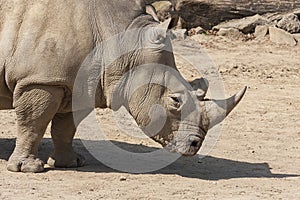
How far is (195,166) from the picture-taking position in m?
10.3

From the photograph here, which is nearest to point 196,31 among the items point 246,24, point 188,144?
point 246,24

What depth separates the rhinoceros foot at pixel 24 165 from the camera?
365 inches

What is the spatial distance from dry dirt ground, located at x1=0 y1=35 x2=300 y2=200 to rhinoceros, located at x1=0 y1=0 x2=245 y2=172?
47 cm

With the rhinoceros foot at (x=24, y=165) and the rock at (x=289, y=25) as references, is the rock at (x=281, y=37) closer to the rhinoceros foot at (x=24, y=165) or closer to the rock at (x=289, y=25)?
the rock at (x=289, y=25)

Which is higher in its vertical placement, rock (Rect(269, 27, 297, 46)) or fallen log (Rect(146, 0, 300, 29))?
fallen log (Rect(146, 0, 300, 29))

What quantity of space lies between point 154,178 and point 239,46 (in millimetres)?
8743

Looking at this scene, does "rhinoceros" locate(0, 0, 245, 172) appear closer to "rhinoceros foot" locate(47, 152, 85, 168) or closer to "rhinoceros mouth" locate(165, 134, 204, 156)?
"rhinoceros mouth" locate(165, 134, 204, 156)

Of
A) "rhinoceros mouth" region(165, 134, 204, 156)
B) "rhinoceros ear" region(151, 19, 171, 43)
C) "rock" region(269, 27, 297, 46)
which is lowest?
"rock" region(269, 27, 297, 46)

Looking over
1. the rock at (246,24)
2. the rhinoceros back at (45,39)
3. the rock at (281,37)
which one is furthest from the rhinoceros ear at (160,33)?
the rock at (246,24)

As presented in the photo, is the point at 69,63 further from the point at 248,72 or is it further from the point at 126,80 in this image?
the point at 248,72

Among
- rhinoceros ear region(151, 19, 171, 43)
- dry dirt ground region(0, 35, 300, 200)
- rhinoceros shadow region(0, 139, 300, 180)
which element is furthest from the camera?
rhinoceros shadow region(0, 139, 300, 180)

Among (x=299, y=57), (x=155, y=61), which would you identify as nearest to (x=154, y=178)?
(x=155, y=61)

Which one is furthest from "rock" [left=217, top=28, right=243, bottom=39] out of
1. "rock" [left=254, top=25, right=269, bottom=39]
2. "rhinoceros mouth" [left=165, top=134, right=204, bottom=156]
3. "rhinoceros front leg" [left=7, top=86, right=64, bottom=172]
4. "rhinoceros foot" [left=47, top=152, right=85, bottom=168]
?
"rhinoceros front leg" [left=7, top=86, right=64, bottom=172]

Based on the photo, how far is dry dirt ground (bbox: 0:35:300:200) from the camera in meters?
8.77
